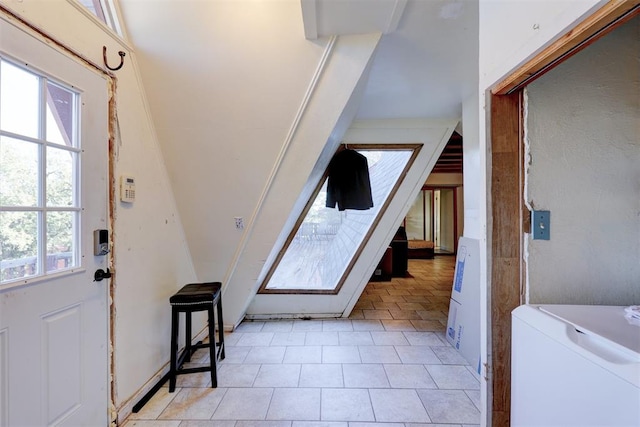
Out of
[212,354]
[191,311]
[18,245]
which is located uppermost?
[18,245]

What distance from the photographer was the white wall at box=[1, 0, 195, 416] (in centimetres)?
141

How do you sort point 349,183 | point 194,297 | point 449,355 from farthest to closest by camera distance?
1. point 349,183
2. point 449,355
3. point 194,297

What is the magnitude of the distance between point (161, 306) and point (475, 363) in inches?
96.7

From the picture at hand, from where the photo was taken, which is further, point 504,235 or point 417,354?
point 417,354

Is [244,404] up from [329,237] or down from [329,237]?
down

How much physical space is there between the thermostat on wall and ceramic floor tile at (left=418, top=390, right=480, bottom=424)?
2265 mm

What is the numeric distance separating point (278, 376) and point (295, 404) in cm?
34

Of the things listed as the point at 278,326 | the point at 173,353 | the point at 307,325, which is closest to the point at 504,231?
the point at 173,353

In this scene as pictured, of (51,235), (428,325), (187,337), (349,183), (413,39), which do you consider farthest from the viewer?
(428,325)

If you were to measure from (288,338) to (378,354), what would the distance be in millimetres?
884

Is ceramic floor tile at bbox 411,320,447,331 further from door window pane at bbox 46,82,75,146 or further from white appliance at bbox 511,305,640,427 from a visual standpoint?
door window pane at bbox 46,82,75,146

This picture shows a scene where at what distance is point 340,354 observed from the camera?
235 cm

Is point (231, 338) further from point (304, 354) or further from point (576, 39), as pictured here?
point (576, 39)

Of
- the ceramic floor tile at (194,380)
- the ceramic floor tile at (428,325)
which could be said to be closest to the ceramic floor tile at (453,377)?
the ceramic floor tile at (428,325)
